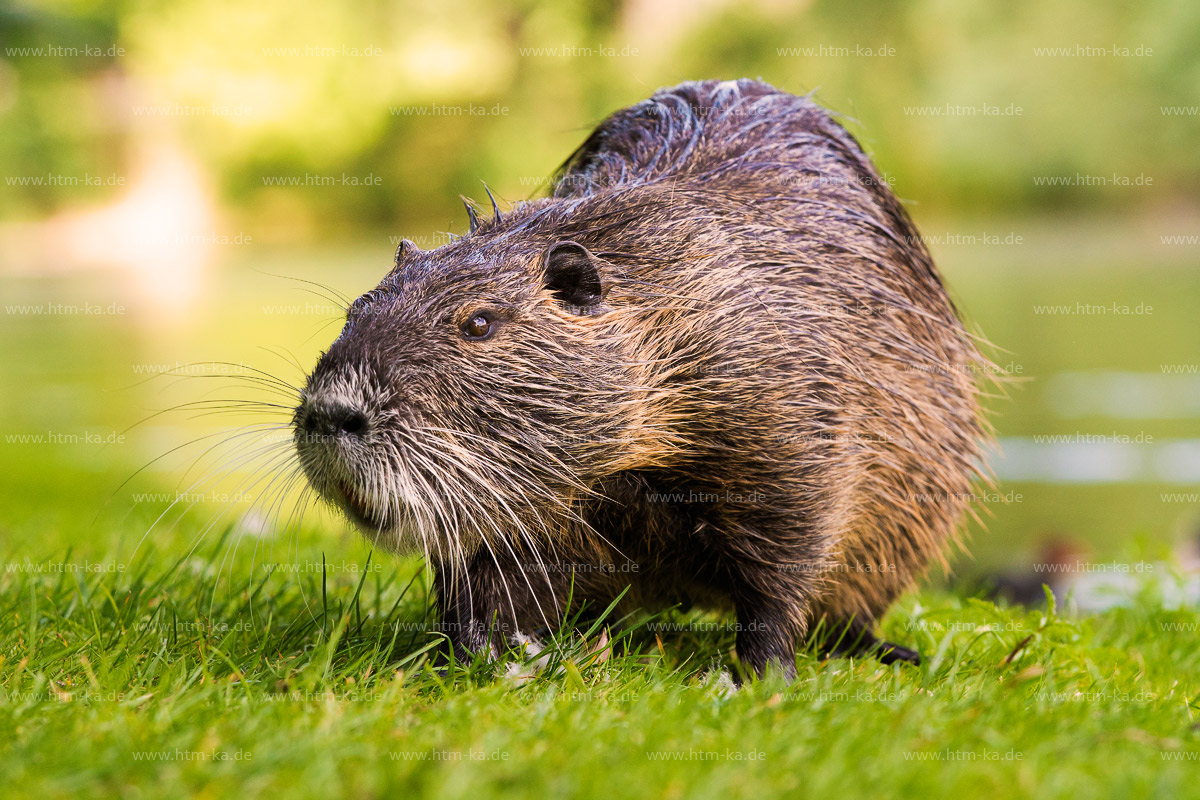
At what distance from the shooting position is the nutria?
312cm

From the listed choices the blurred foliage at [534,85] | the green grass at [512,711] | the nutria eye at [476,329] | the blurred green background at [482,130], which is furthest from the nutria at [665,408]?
the blurred foliage at [534,85]

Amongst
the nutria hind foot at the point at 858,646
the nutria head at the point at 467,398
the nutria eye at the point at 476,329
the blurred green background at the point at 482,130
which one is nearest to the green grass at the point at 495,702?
the nutria hind foot at the point at 858,646

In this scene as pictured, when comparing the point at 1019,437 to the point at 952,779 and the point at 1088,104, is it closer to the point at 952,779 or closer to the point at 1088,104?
the point at 952,779

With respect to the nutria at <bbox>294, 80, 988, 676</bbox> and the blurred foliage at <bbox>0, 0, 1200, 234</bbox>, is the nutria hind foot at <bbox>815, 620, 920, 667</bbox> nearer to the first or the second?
the nutria at <bbox>294, 80, 988, 676</bbox>

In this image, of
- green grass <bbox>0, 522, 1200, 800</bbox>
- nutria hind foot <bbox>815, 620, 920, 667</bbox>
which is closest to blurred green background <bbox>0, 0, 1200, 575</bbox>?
nutria hind foot <bbox>815, 620, 920, 667</bbox>

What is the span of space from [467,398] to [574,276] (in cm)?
47

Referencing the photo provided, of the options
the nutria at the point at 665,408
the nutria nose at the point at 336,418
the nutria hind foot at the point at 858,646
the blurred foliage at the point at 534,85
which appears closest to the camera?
the nutria nose at the point at 336,418

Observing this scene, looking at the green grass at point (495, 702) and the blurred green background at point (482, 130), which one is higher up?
the blurred green background at point (482, 130)

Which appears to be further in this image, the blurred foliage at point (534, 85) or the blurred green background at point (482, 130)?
the blurred foliage at point (534, 85)

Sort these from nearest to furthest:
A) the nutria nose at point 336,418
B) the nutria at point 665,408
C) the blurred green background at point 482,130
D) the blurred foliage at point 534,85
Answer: the nutria nose at point 336,418, the nutria at point 665,408, the blurred green background at point 482,130, the blurred foliage at point 534,85

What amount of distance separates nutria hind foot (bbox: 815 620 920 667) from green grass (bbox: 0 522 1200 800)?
120mm

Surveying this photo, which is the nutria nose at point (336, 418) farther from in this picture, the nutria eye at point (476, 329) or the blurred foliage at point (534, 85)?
the blurred foliage at point (534, 85)

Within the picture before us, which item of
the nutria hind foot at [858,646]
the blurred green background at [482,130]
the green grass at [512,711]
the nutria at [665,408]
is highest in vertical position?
the blurred green background at [482,130]

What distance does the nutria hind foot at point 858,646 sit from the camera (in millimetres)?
3699
